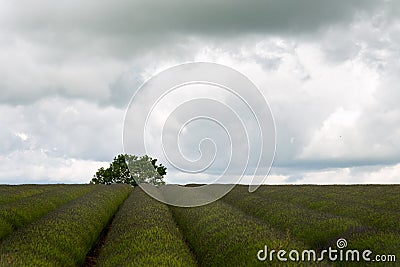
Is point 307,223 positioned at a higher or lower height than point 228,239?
higher

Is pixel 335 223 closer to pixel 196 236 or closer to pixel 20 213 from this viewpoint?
pixel 196 236

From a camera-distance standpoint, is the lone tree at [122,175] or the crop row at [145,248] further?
the lone tree at [122,175]

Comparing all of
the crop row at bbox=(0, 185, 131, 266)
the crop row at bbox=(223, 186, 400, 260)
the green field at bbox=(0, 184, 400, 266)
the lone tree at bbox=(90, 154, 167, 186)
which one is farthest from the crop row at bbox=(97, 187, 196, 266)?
the lone tree at bbox=(90, 154, 167, 186)

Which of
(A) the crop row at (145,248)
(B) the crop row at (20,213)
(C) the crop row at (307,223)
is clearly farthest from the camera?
(B) the crop row at (20,213)

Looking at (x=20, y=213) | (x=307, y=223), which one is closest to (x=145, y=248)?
(x=307, y=223)

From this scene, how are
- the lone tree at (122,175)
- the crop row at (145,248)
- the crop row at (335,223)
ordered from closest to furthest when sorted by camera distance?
1. the crop row at (145,248)
2. the crop row at (335,223)
3. the lone tree at (122,175)

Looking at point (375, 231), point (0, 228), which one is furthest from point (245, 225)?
point (0, 228)

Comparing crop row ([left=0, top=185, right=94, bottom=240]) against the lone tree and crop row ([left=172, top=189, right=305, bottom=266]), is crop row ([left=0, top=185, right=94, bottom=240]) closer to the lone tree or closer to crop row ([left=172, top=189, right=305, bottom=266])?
crop row ([left=172, top=189, right=305, bottom=266])

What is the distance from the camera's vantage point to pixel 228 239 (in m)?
10.7

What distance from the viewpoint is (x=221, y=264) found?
9.62 m

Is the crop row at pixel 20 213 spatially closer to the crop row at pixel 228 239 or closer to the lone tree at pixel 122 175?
the crop row at pixel 228 239

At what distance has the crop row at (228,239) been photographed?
30.7 ft

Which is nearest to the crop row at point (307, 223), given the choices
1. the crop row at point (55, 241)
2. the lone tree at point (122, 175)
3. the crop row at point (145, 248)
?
the crop row at point (145, 248)

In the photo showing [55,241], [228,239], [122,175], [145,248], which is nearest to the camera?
[145,248]
